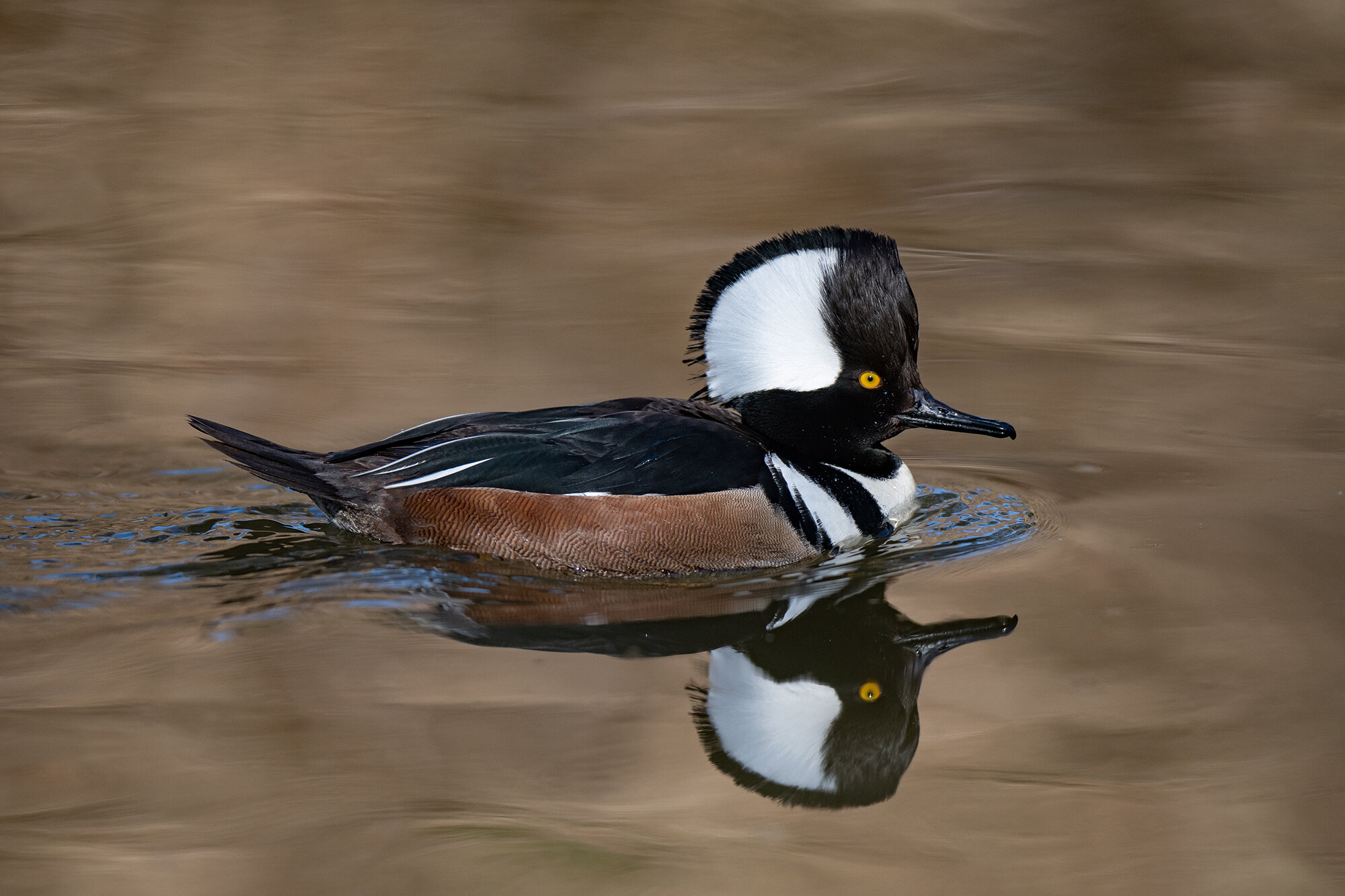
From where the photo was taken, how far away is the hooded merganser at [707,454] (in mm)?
5543

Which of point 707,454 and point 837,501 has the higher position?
point 707,454

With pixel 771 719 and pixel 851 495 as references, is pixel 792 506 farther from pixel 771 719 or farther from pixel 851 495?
pixel 771 719

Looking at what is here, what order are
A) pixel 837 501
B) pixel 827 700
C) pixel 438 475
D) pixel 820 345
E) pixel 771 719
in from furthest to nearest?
pixel 837 501 → pixel 820 345 → pixel 438 475 → pixel 827 700 → pixel 771 719

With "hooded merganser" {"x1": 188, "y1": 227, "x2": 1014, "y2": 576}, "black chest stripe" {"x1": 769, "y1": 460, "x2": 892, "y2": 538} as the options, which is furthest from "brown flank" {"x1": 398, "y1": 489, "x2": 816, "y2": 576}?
"black chest stripe" {"x1": 769, "y1": 460, "x2": 892, "y2": 538}

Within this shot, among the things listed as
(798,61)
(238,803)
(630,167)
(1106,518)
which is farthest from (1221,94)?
(238,803)

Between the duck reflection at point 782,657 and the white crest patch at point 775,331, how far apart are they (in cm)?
96

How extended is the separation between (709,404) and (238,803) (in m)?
3.03

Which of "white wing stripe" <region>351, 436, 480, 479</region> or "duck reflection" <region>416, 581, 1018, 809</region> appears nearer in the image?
"duck reflection" <region>416, 581, 1018, 809</region>

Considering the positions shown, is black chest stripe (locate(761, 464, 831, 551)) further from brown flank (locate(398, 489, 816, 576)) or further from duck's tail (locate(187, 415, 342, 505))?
duck's tail (locate(187, 415, 342, 505))

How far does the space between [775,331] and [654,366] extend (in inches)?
95.3

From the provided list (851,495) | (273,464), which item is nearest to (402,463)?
(273,464)

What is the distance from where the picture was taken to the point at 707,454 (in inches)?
221

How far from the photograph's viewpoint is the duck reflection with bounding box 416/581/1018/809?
14.0ft

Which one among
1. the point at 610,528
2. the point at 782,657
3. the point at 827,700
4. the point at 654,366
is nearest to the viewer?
the point at 827,700
